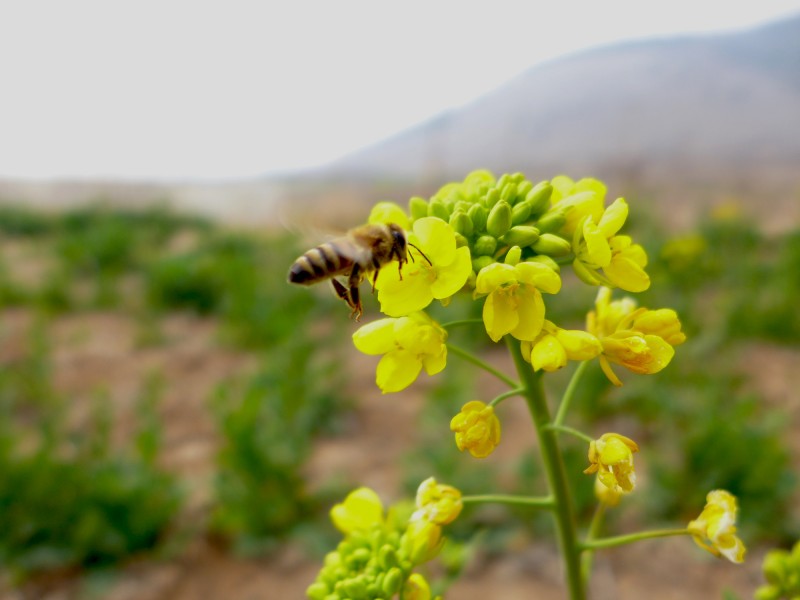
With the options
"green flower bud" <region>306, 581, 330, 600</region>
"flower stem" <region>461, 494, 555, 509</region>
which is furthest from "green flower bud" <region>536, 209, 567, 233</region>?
"green flower bud" <region>306, 581, 330, 600</region>

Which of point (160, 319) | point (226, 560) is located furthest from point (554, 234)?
point (160, 319)

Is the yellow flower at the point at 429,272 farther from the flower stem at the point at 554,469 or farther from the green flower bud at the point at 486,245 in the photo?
the flower stem at the point at 554,469

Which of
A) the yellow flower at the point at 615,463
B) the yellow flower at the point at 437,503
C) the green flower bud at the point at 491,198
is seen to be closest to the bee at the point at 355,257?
the green flower bud at the point at 491,198

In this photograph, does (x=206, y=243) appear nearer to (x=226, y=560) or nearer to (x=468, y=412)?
(x=226, y=560)

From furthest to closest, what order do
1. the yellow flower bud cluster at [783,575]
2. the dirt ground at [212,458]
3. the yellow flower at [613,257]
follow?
1. the dirt ground at [212,458]
2. the yellow flower bud cluster at [783,575]
3. the yellow flower at [613,257]

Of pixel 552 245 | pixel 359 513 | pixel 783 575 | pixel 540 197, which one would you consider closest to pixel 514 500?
pixel 359 513
